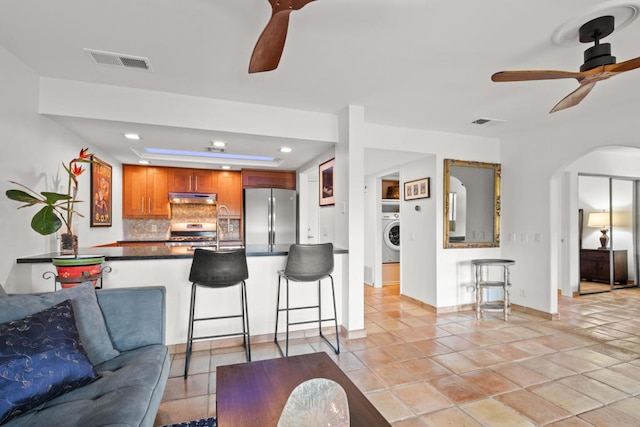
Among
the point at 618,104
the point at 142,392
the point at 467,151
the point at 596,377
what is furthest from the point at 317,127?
the point at 596,377

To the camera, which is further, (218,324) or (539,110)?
(539,110)

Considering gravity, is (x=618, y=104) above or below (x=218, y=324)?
above

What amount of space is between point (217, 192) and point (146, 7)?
4.02 m

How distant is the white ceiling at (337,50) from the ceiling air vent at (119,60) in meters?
0.07

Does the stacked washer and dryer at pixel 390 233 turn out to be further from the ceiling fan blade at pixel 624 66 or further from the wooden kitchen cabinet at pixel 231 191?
the ceiling fan blade at pixel 624 66

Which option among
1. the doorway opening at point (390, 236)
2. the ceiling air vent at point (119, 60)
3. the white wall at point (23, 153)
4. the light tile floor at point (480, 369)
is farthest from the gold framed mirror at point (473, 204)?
the white wall at point (23, 153)

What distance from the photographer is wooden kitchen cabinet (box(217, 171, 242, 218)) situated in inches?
224

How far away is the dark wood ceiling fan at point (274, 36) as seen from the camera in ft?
4.74

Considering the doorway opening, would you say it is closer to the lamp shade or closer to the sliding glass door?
the sliding glass door

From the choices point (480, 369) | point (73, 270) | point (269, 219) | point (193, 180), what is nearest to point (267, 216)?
point (269, 219)

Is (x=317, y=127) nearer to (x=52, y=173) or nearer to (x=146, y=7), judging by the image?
(x=146, y=7)

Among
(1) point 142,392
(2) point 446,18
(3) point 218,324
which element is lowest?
(3) point 218,324

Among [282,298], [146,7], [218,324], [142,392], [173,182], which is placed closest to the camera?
[142,392]

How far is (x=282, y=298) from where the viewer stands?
3389 mm
